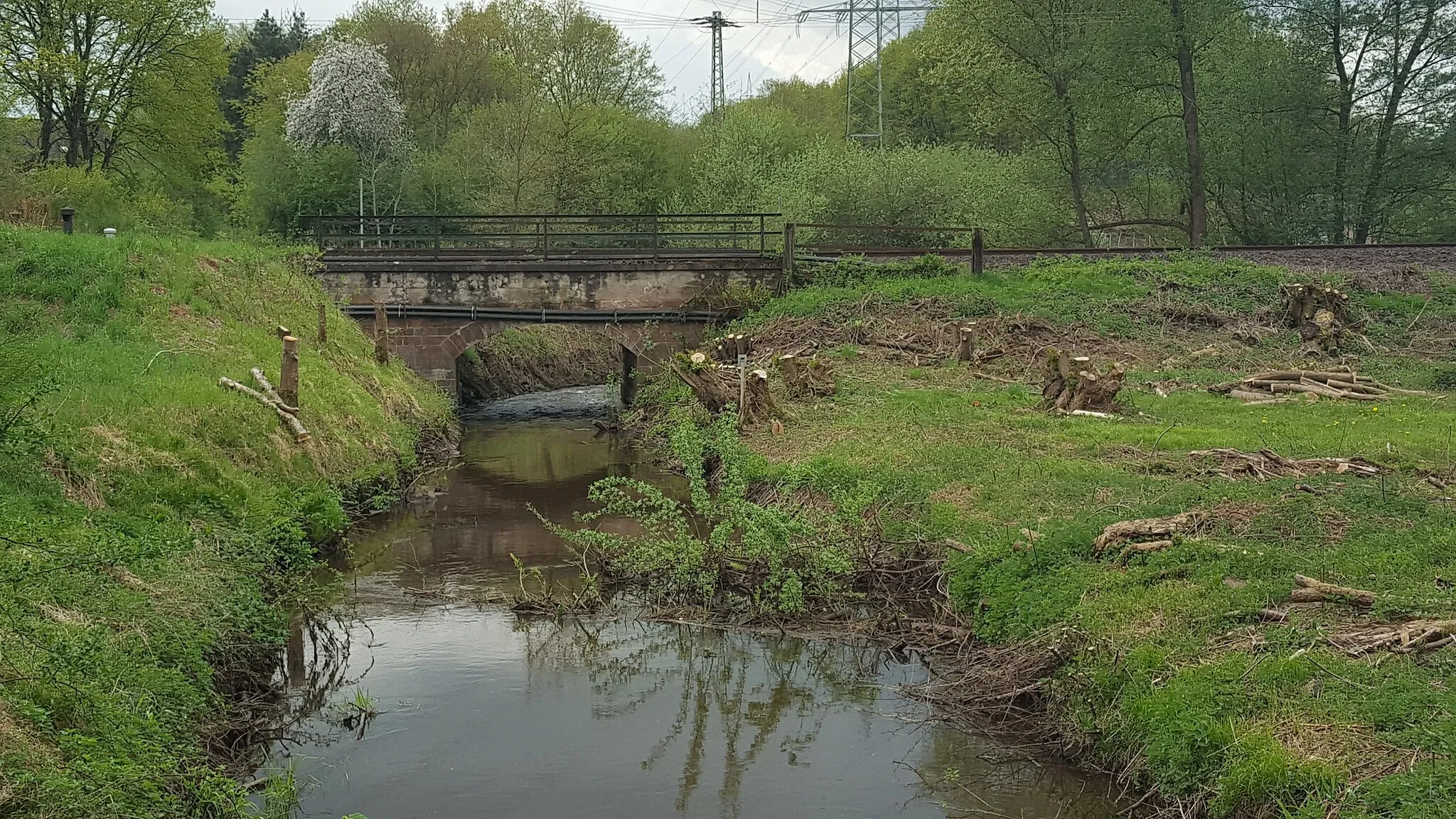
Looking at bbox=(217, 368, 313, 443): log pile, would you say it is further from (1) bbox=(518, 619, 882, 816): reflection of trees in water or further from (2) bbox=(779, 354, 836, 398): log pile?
(2) bbox=(779, 354, 836, 398): log pile

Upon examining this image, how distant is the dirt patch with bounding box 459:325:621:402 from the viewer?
104 feet

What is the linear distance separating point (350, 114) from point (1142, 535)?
33.5 metres

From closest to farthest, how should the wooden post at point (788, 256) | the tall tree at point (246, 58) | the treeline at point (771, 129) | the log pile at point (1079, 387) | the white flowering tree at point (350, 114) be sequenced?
the log pile at point (1079, 387) → the wooden post at point (788, 256) → the treeline at point (771, 129) → the white flowering tree at point (350, 114) → the tall tree at point (246, 58)

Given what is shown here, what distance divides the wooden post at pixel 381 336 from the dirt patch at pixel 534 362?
6.92 metres

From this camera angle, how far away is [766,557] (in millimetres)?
10820

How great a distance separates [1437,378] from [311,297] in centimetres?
1819

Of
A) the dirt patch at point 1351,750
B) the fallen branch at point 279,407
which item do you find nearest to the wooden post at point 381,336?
the fallen branch at point 279,407

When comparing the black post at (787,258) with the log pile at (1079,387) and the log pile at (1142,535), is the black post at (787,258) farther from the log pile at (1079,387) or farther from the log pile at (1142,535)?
the log pile at (1142,535)

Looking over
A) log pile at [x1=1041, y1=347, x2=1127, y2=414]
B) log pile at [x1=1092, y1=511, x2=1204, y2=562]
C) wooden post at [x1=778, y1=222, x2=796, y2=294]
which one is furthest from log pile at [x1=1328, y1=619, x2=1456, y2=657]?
wooden post at [x1=778, y1=222, x2=796, y2=294]

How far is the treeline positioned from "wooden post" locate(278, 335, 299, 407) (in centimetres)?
1328

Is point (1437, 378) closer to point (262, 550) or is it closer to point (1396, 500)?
point (1396, 500)

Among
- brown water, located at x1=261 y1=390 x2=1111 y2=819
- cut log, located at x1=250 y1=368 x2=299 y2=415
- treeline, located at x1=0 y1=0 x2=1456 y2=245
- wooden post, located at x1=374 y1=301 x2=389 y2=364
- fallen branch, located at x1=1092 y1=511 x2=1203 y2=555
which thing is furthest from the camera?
treeline, located at x1=0 y1=0 x2=1456 y2=245

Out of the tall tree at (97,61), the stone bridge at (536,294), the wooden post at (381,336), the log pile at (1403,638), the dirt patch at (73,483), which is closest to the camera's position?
the log pile at (1403,638)

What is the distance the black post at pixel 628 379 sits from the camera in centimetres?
2703
